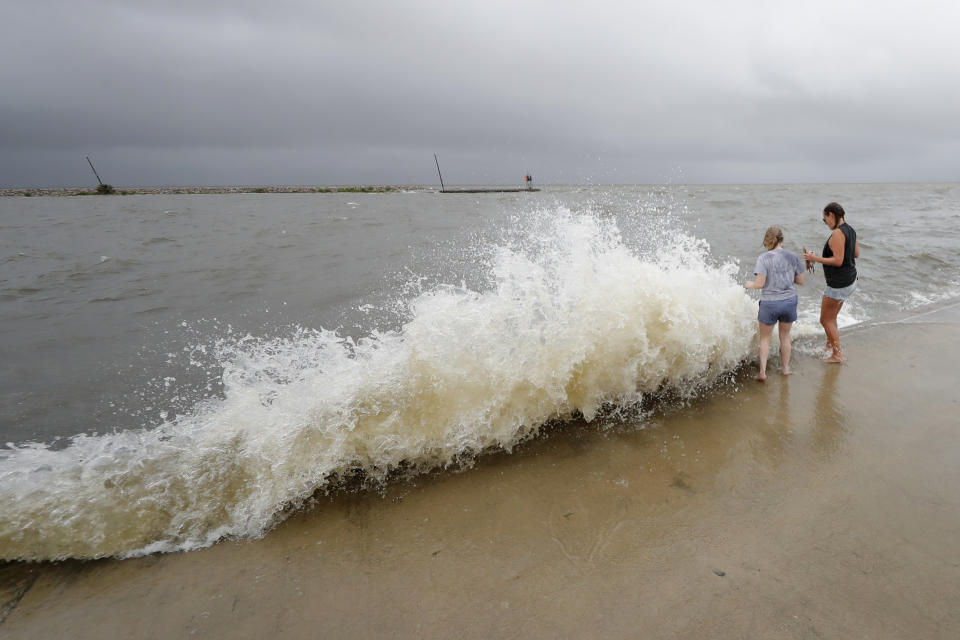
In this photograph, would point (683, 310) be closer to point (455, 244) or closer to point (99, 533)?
point (99, 533)

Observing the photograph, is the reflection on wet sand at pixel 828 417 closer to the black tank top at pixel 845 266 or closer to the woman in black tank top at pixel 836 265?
the woman in black tank top at pixel 836 265

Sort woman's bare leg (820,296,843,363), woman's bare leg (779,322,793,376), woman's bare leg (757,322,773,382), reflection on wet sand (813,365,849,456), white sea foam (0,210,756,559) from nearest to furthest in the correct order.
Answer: white sea foam (0,210,756,559), reflection on wet sand (813,365,849,456), woman's bare leg (757,322,773,382), woman's bare leg (779,322,793,376), woman's bare leg (820,296,843,363)

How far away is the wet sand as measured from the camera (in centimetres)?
196

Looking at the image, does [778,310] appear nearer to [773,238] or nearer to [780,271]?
[780,271]

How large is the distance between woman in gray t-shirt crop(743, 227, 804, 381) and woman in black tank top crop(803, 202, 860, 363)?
0.35 meters

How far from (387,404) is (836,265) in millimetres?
5109

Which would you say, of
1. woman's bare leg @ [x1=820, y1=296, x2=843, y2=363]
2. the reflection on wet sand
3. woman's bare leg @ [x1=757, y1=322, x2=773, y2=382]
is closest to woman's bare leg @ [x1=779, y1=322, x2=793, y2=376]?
woman's bare leg @ [x1=757, y1=322, x2=773, y2=382]

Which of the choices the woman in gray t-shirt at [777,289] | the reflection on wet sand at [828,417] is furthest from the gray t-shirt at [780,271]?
the reflection on wet sand at [828,417]

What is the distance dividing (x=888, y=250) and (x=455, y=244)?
11.9 metres

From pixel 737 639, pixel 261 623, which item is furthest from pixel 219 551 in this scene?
pixel 737 639

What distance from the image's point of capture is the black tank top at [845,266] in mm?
4746

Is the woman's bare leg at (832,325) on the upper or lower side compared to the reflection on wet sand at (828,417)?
upper

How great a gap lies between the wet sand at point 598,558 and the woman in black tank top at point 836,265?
170cm

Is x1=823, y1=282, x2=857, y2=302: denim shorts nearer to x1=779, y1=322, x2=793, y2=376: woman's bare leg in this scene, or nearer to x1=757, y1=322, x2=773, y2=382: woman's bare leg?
x1=779, y1=322, x2=793, y2=376: woman's bare leg
